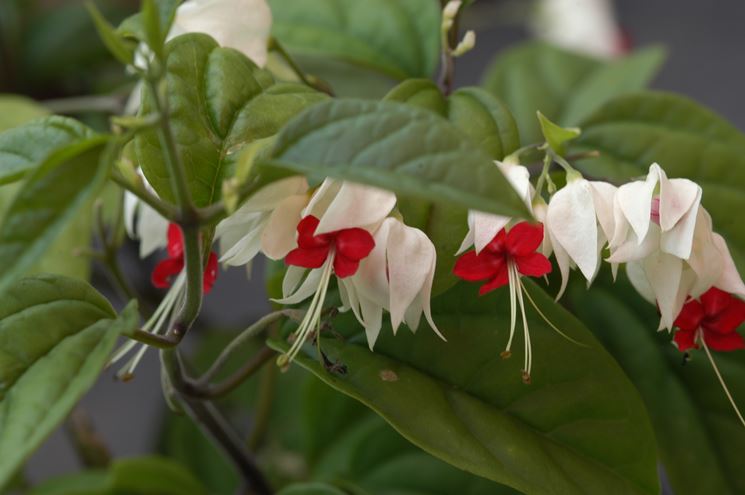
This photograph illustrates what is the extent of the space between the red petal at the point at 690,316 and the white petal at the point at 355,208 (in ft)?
0.45

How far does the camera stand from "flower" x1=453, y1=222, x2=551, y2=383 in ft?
1.16

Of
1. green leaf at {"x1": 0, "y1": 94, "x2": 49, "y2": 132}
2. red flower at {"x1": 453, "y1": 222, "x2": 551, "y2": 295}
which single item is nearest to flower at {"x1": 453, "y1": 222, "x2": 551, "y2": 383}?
red flower at {"x1": 453, "y1": 222, "x2": 551, "y2": 295}

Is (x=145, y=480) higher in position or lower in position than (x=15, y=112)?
lower

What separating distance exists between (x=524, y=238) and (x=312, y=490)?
7.8 inches

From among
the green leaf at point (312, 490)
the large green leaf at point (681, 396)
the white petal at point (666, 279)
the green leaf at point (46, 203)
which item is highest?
the green leaf at point (46, 203)

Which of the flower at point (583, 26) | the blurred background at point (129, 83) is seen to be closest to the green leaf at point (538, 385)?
the blurred background at point (129, 83)

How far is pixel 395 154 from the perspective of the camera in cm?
27

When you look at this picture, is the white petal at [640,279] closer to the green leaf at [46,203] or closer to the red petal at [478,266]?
the red petal at [478,266]

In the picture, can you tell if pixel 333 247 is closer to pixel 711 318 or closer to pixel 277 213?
pixel 277 213

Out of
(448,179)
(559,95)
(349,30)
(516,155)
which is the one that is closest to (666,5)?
(559,95)

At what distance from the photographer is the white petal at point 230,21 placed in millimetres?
450

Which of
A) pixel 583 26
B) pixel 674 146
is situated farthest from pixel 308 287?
pixel 583 26

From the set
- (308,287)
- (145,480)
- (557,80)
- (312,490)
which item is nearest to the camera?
(308,287)

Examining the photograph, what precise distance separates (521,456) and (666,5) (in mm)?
1041
